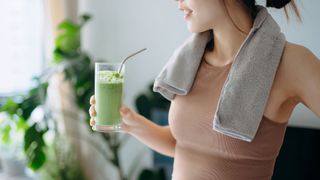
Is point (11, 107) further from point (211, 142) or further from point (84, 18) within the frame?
point (211, 142)

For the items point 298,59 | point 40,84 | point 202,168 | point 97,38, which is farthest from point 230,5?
point 97,38

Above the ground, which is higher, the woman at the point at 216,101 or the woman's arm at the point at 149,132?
the woman at the point at 216,101

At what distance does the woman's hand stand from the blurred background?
0.93 m

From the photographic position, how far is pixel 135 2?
2338 millimetres

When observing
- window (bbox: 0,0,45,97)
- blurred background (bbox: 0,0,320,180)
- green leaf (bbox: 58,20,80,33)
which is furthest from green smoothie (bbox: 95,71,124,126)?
window (bbox: 0,0,45,97)

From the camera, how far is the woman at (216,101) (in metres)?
0.93

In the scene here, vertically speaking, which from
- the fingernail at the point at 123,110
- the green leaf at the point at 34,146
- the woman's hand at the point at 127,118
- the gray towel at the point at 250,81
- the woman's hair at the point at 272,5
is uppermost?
the woman's hair at the point at 272,5

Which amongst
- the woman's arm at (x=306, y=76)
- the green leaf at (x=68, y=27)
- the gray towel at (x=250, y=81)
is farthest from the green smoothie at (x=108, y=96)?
the green leaf at (x=68, y=27)

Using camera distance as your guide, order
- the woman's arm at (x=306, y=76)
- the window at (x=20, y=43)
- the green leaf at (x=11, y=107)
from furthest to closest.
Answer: the window at (x=20, y=43), the green leaf at (x=11, y=107), the woman's arm at (x=306, y=76)

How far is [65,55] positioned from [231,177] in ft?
5.16

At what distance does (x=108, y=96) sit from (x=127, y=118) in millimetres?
96

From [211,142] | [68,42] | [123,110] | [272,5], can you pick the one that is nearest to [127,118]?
[123,110]

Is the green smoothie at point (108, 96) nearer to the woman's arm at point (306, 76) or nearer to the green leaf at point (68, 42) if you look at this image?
the woman's arm at point (306, 76)

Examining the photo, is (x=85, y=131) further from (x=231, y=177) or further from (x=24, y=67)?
(x=231, y=177)
